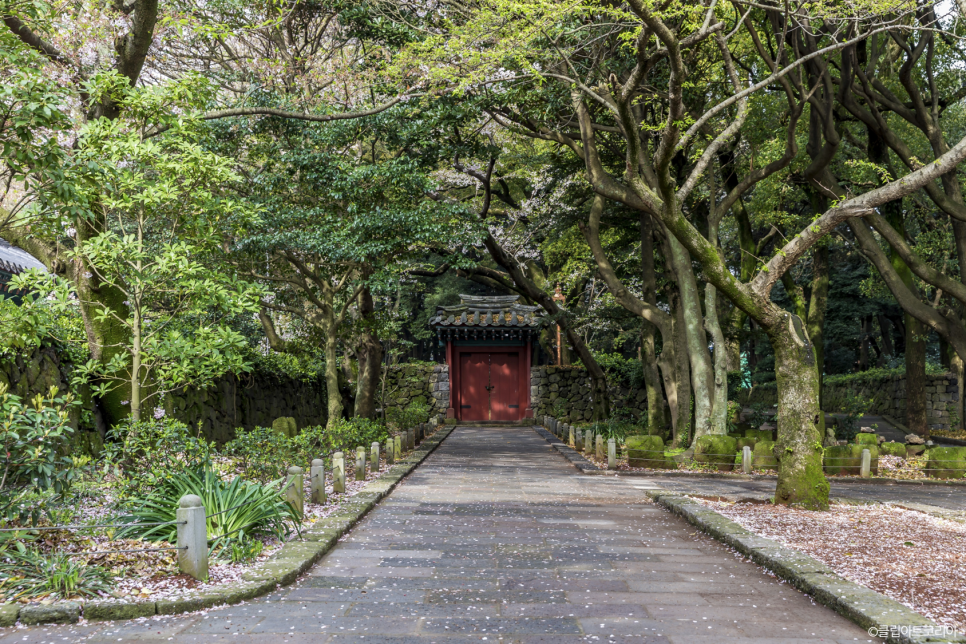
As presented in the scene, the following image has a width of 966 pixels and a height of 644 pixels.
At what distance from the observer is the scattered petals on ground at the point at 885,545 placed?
522 cm

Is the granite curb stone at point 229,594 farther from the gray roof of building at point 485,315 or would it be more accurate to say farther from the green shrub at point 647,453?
the gray roof of building at point 485,315

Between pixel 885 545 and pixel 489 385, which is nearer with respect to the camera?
pixel 885 545

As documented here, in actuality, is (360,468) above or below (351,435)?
below

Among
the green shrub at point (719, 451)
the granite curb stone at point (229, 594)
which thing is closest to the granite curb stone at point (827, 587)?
the granite curb stone at point (229, 594)

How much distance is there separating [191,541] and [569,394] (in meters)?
22.9

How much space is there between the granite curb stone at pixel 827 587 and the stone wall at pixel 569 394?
61.8ft

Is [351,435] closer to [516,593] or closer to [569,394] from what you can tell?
[516,593]

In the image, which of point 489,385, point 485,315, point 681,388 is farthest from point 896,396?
point 485,315

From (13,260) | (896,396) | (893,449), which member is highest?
(13,260)

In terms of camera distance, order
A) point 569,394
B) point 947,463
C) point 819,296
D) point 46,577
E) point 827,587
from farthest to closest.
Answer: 1. point 569,394
2. point 819,296
3. point 947,463
4. point 827,587
5. point 46,577

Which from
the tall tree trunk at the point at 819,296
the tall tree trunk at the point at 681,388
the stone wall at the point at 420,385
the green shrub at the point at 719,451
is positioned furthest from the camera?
the stone wall at the point at 420,385

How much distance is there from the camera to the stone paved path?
4523 mm

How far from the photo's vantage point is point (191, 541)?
17.7 ft

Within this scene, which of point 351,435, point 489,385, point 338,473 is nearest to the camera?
point 338,473
